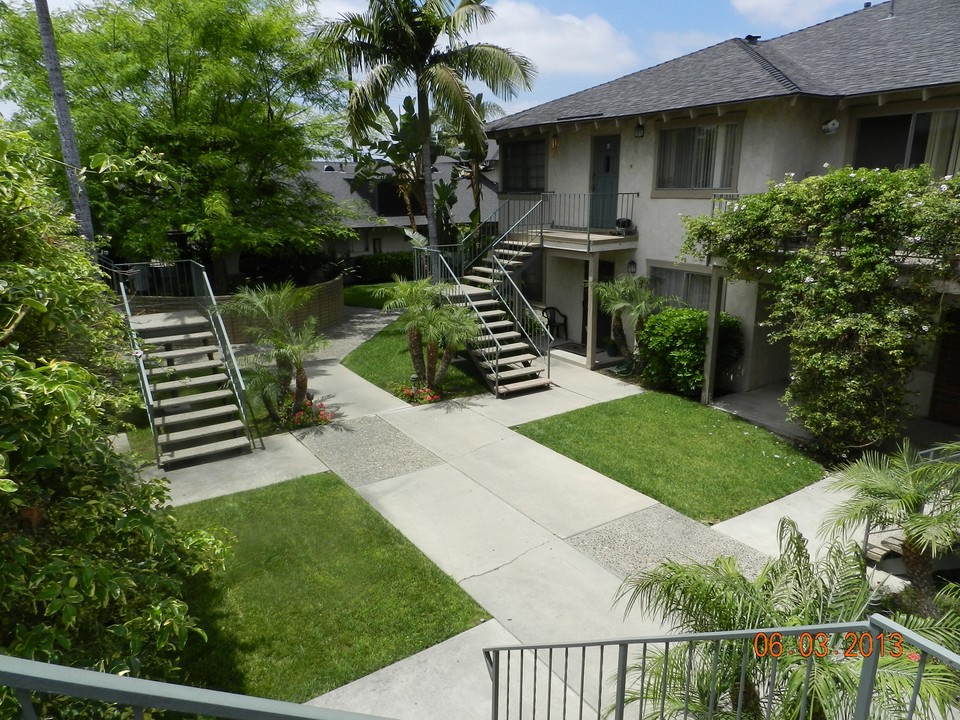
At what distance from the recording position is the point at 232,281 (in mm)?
20547

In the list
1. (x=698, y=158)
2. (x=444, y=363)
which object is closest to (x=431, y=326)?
(x=444, y=363)

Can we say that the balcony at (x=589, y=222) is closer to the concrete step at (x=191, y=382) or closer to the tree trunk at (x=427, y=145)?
the tree trunk at (x=427, y=145)

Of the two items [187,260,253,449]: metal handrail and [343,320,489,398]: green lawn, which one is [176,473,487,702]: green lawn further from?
[343,320,489,398]: green lawn

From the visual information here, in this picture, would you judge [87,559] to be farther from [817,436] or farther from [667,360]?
[667,360]

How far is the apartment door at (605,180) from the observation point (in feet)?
49.1

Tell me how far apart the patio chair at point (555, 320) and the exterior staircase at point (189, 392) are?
887cm

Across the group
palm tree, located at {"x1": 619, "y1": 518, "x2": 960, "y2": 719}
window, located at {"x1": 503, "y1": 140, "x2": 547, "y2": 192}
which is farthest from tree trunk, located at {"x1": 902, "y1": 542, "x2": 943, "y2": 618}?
window, located at {"x1": 503, "y1": 140, "x2": 547, "y2": 192}

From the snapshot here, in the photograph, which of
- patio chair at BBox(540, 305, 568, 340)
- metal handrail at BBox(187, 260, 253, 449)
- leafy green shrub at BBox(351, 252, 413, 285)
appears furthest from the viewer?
leafy green shrub at BBox(351, 252, 413, 285)

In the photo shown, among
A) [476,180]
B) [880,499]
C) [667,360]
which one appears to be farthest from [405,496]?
[476,180]

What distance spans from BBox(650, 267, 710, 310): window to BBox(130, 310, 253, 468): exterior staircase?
922cm

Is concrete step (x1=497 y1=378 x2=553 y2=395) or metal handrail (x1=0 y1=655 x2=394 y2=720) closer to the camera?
metal handrail (x1=0 y1=655 x2=394 y2=720)

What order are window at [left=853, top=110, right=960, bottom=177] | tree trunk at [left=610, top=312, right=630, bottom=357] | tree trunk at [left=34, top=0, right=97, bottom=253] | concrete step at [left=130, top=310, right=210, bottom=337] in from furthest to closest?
tree trunk at [left=610, top=312, right=630, bottom=357], concrete step at [left=130, top=310, right=210, bottom=337], window at [left=853, top=110, right=960, bottom=177], tree trunk at [left=34, top=0, right=97, bottom=253]

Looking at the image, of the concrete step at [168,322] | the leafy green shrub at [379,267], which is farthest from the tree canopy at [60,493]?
the leafy green shrub at [379,267]

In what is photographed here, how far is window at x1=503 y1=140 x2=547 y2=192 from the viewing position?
56.9ft
